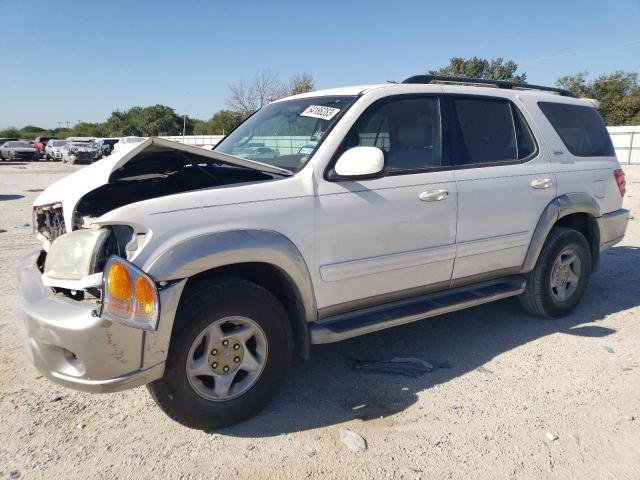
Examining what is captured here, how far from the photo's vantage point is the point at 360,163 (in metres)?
2.91

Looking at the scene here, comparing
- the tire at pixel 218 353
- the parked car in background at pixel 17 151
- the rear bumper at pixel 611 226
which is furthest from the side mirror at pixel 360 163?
Answer: the parked car in background at pixel 17 151

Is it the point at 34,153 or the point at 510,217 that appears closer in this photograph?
the point at 510,217

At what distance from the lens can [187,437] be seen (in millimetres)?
2771

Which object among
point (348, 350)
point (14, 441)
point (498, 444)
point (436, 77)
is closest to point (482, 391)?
point (498, 444)

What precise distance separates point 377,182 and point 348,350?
147 cm

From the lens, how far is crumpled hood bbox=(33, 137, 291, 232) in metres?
2.67

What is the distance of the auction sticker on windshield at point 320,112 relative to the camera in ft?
10.9

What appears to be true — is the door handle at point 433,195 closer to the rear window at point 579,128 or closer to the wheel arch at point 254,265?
the wheel arch at point 254,265

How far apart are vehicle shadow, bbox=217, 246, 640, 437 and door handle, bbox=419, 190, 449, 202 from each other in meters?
1.24

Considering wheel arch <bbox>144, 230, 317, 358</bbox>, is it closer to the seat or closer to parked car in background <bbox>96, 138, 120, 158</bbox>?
the seat

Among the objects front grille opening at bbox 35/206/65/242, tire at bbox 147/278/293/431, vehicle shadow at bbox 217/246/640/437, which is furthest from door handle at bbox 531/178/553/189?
front grille opening at bbox 35/206/65/242

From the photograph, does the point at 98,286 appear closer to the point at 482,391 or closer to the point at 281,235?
the point at 281,235

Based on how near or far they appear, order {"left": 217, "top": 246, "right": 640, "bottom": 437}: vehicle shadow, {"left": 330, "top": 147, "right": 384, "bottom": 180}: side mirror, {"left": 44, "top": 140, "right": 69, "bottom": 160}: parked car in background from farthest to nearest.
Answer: {"left": 44, "top": 140, "right": 69, "bottom": 160}: parked car in background
{"left": 217, "top": 246, "right": 640, "bottom": 437}: vehicle shadow
{"left": 330, "top": 147, "right": 384, "bottom": 180}: side mirror

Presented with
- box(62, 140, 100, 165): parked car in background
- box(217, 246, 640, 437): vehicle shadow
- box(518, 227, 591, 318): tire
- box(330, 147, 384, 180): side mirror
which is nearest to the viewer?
box(330, 147, 384, 180): side mirror
